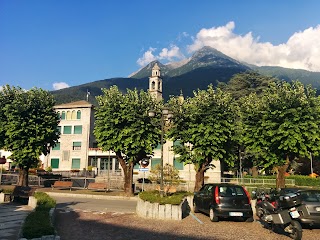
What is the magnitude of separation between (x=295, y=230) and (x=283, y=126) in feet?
41.7

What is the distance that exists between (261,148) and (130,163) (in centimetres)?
1080

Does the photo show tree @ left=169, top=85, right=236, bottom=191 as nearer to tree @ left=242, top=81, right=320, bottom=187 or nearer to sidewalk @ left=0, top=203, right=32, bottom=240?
tree @ left=242, top=81, right=320, bottom=187

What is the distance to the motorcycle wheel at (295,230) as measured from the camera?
8.91 m

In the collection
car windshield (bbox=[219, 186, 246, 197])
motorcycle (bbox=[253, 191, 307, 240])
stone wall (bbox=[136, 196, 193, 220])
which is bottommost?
stone wall (bbox=[136, 196, 193, 220])

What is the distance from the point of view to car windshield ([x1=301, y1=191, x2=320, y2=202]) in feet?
34.6

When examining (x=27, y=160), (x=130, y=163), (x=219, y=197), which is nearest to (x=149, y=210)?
(x=219, y=197)

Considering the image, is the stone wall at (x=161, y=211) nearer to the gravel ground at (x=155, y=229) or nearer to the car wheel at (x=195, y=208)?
the gravel ground at (x=155, y=229)

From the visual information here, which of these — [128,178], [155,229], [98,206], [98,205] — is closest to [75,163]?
[128,178]

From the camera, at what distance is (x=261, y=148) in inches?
902

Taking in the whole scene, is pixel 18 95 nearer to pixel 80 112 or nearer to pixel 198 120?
pixel 198 120

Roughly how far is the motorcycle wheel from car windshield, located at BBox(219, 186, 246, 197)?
342 centimetres

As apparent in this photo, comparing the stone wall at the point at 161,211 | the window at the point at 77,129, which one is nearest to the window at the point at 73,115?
the window at the point at 77,129

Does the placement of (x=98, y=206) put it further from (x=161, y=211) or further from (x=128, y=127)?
(x=128, y=127)

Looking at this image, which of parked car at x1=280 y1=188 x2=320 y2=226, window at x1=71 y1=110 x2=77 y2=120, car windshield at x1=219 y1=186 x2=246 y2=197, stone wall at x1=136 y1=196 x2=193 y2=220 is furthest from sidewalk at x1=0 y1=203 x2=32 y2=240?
window at x1=71 y1=110 x2=77 y2=120
